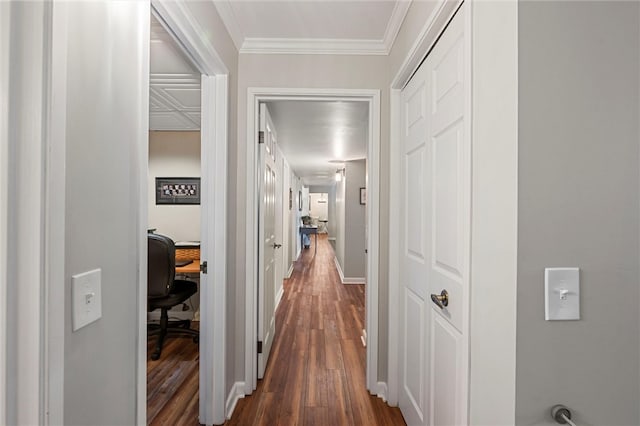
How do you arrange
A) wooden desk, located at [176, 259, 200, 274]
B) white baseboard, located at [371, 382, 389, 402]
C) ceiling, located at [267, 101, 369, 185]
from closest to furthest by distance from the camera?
white baseboard, located at [371, 382, 389, 402] < wooden desk, located at [176, 259, 200, 274] < ceiling, located at [267, 101, 369, 185]

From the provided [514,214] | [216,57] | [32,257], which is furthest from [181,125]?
[514,214]

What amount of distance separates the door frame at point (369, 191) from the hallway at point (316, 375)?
0.50 ft

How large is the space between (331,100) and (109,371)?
187cm

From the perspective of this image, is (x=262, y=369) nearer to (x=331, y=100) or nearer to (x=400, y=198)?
(x=400, y=198)

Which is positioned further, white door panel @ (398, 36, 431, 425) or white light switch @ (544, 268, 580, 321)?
white door panel @ (398, 36, 431, 425)

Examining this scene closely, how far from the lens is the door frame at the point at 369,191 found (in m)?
2.10

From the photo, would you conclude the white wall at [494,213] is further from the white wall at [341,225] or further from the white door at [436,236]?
the white wall at [341,225]

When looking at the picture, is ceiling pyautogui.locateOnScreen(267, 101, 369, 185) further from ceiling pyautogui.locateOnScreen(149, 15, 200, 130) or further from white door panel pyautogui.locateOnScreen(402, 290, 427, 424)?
white door panel pyautogui.locateOnScreen(402, 290, 427, 424)

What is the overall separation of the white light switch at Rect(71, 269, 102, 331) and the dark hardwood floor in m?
1.44

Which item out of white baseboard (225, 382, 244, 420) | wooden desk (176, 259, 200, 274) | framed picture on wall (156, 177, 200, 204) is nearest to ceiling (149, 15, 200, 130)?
framed picture on wall (156, 177, 200, 204)

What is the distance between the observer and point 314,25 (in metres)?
1.93

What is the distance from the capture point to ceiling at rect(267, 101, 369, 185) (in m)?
3.07

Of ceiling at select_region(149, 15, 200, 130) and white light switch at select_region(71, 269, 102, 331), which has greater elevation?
ceiling at select_region(149, 15, 200, 130)

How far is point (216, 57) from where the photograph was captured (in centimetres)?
167
